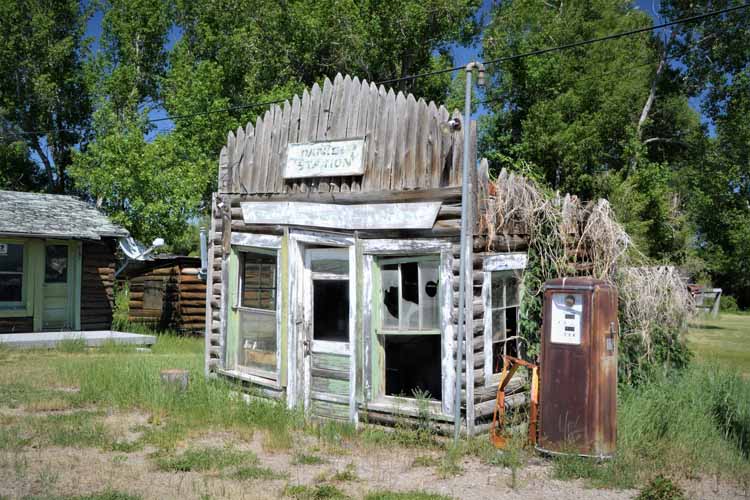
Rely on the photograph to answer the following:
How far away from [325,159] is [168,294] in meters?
13.3

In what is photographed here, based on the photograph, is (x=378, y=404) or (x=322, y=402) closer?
(x=378, y=404)

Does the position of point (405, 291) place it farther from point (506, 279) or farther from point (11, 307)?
point (11, 307)

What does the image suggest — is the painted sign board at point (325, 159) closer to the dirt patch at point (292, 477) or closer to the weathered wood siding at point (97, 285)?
the dirt patch at point (292, 477)

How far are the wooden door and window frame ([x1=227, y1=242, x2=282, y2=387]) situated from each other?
0.48m

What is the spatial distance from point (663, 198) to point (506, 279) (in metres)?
19.0

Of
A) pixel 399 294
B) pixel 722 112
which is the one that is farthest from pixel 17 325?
pixel 722 112

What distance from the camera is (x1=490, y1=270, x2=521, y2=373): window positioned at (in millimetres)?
8516

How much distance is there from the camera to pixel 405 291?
27.8 feet

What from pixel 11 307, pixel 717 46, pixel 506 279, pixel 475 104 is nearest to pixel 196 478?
pixel 506 279

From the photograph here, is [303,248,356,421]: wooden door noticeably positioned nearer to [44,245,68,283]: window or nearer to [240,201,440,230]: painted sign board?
[240,201,440,230]: painted sign board

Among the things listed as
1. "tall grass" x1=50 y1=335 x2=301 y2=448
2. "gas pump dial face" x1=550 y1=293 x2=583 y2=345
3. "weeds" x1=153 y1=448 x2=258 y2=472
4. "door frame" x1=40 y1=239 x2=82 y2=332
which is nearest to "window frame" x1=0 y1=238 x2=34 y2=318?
"door frame" x1=40 y1=239 x2=82 y2=332

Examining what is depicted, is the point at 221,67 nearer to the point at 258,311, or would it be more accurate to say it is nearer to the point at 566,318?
the point at 258,311

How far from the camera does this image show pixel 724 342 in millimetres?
20609

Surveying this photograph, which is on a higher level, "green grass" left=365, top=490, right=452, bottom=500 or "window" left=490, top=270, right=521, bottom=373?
"window" left=490, top=270, right=521, bottom=373
